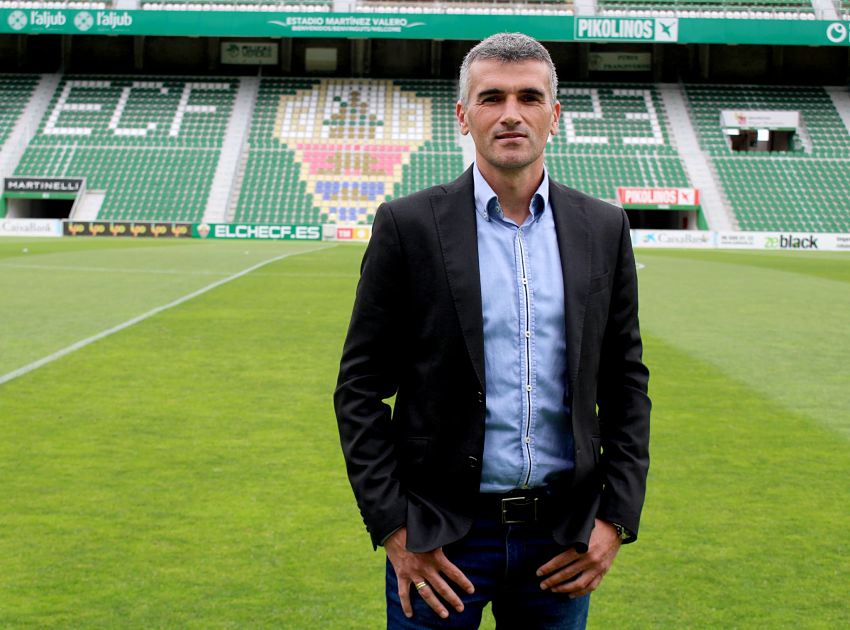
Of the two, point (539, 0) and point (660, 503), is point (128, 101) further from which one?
point (660, 503)

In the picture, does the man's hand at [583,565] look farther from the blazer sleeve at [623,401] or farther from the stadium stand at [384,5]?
the stadium stand at [384,5]

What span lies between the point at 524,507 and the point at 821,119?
50644mm

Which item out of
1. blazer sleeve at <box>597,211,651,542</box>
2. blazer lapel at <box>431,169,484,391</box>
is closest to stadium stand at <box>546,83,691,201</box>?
blazer sleeve at <box>597,211,651,542</box>

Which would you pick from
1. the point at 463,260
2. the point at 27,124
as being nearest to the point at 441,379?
the point at 463,260

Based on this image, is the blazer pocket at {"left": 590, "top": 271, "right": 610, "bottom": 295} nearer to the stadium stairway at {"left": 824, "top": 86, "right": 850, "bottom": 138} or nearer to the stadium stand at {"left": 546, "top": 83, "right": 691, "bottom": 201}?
the stadium stand at {"left": 546, "top": 83, "right": 691, "bottom": 201}

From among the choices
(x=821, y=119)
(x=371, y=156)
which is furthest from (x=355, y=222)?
(x=821, y=119)

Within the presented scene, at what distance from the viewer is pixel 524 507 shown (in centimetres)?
249

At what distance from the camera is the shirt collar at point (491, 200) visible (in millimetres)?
2547

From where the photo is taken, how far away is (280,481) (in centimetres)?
614

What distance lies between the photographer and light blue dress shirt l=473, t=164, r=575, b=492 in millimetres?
2496

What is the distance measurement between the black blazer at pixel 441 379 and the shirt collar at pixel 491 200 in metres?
0.02

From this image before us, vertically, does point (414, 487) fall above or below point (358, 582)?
above

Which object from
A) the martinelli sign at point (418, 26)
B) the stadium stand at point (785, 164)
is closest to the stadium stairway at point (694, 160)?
the stadium stand at point (785, 164)

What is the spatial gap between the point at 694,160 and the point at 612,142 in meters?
3.71
